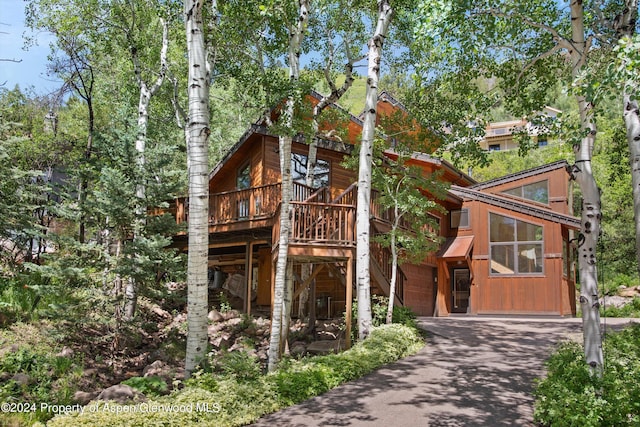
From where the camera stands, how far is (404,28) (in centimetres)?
1580

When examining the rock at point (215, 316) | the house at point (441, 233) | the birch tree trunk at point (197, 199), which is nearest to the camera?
the birch tree trunk at point (197, 199)

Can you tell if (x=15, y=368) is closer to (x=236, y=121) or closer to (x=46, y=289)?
(x=46, y=289)

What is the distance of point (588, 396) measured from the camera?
19.2ft

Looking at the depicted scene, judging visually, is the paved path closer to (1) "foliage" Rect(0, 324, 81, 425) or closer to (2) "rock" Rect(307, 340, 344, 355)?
(2) "rock" Rect(307, 340, 344, 355)

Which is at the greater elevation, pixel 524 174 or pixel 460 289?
pixel 524 174

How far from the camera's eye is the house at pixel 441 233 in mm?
15305

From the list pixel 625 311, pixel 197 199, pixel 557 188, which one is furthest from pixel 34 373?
pixel 625 311

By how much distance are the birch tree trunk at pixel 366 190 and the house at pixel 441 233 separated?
5.98ft

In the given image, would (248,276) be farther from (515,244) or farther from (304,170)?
(515,244)

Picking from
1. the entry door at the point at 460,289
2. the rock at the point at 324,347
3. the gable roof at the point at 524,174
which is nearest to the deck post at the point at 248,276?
the rock at the point at 324,347

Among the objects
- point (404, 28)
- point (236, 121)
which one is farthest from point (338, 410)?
point (236, 121)

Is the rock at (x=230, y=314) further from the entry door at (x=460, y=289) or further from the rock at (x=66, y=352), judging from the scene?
the entry door at (x=460, y=289)

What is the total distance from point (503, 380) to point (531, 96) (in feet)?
19.2

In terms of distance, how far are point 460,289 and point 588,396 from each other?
14.1m
